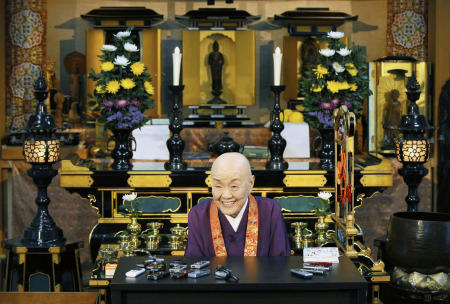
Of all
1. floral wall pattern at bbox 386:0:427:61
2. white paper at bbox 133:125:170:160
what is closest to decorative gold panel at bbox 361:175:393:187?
white paper at bbox 133:125:170:160

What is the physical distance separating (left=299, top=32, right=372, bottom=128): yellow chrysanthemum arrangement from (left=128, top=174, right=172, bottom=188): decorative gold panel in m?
1.08

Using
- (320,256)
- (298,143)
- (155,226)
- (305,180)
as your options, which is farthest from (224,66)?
(320,256)

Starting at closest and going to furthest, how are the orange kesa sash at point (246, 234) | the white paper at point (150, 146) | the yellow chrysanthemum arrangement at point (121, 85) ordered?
1. the orange kesa sash at point (246, 234)
2. the yellow chrysanthemum arrangement at point (121, 85)
3. the white paper at point (150, 146)

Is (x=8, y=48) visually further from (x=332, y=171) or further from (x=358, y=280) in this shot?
(x=358, y=280)

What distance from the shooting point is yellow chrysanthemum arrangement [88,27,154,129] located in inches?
175

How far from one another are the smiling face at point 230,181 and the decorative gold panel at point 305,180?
5.42ft

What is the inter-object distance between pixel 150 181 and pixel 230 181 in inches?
68.2

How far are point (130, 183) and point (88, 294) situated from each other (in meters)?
1.20

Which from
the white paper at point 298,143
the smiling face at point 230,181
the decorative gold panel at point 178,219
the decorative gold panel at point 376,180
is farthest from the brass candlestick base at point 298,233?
the white paper at point 298,143

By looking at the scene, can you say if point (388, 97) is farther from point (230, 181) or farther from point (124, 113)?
point (230, 181)

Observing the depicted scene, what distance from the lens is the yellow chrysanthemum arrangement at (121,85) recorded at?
443cm

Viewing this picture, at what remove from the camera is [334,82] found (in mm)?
4555

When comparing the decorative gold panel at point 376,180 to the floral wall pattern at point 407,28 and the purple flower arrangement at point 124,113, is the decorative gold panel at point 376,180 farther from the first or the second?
the floral wall pattern at point 407,28

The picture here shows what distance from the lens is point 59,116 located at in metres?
7.35
